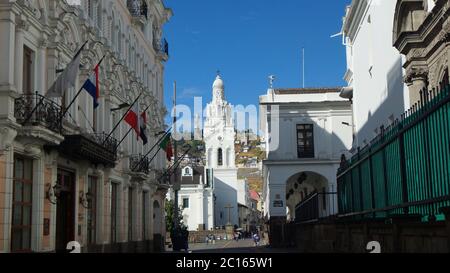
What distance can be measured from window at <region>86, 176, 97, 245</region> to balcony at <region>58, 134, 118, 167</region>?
0.97 meters

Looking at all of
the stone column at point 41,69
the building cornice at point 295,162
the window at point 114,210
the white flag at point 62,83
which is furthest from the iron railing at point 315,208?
the stone column at point 41,69

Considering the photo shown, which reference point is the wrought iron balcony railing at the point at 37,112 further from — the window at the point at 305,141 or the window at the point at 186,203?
the window at the point at 186,203

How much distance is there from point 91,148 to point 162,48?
21.2 metres

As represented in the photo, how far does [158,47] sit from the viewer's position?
4091 centimetres

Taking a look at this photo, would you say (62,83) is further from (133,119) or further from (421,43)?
(421,43)

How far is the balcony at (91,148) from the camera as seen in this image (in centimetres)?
2020

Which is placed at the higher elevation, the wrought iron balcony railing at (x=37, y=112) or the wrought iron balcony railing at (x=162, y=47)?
the wrought iron balcony railing at (x=162, y=47)

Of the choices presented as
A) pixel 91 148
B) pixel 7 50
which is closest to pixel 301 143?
pixel 91 148

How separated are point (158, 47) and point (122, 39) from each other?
9.86 m

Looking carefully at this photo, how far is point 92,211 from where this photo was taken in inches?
997

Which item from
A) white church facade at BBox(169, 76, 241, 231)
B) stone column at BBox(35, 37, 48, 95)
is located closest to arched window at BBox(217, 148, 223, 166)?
white church facade at BBox(169, 76, 241, 231)

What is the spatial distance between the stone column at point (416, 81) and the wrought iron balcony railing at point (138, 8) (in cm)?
1909

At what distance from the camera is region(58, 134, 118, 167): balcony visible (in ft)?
66.3
